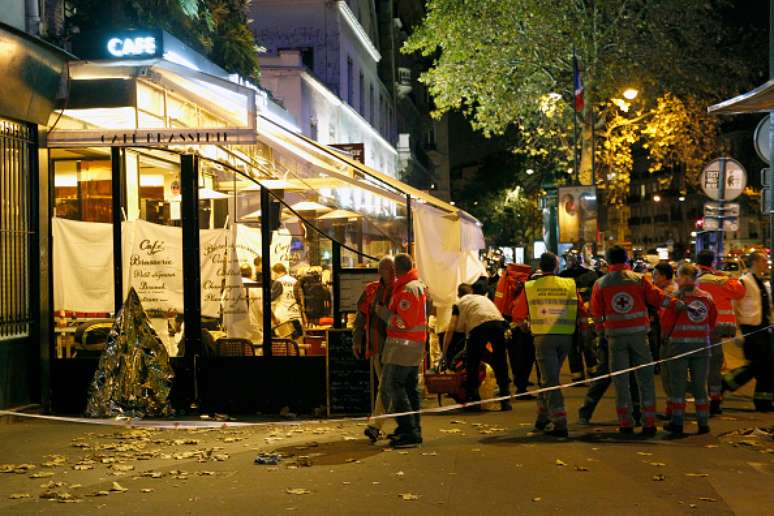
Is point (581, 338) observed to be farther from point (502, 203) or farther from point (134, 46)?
point (502, 203)

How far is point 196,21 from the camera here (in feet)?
57.1

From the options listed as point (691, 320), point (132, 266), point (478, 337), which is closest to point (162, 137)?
point (132, 266)

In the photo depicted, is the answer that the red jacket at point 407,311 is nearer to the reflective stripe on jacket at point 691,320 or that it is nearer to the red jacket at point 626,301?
the red jacket at point 626,301

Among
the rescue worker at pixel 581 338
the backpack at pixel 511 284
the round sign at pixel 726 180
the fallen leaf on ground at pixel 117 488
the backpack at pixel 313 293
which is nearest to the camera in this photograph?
the fallen leaf on ground at pixel 117 488

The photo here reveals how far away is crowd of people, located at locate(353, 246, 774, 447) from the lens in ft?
32.6

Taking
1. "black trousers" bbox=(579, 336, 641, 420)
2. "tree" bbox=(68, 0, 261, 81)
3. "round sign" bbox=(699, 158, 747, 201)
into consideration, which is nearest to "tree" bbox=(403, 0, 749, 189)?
"tree" bbox=(68, 0, 261, 81)

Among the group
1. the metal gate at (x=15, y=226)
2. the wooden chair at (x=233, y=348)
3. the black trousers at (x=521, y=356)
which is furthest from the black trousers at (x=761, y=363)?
the metal gate at (x=15, y=226)

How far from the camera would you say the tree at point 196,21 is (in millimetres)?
14391

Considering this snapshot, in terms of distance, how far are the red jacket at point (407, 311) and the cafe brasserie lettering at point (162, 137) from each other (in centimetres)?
296

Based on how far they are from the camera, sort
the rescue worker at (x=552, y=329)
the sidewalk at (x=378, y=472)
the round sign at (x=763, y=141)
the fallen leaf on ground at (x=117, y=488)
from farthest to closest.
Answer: the round sign at (x=763, y=141), the rescue worker at (x=552, y=329), the fallen leaf on ground at (x=117, y=488), the sidewalk at (x=378, y=472)

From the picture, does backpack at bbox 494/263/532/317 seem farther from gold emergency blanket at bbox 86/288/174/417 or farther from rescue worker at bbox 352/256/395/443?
gold emergency blanket at bbox 86/288/174/417

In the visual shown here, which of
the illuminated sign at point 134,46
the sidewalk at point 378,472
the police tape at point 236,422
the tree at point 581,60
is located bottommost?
the sidewalk at point 378,472

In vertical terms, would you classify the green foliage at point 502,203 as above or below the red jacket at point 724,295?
above

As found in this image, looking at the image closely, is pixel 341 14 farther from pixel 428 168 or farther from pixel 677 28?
pixel 428 168
